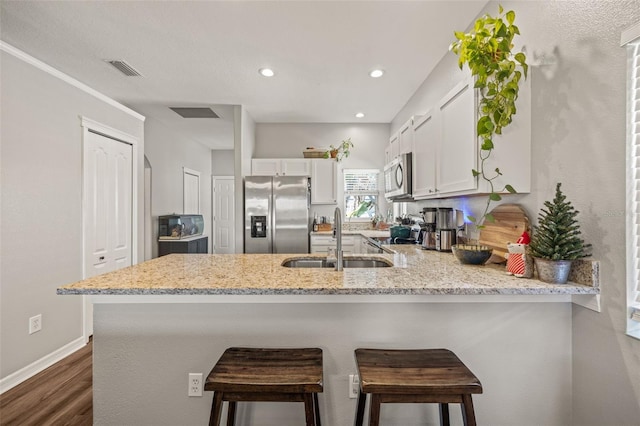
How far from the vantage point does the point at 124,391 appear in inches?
59.4

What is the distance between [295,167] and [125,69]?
7.94 ft

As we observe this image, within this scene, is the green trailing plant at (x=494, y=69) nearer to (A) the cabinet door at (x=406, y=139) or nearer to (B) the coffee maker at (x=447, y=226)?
(B) the coffee maker at (x=447, y=226)

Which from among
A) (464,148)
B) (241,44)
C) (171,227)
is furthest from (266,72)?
(171,227)

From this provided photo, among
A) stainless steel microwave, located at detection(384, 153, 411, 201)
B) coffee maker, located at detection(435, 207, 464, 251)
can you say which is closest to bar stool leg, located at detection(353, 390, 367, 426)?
coffee maker, located at detection(435, 207, 464, 251)

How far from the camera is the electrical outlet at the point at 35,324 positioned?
2.48m

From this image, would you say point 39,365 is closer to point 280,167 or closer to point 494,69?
point 280,167

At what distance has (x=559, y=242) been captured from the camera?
51.8 inches

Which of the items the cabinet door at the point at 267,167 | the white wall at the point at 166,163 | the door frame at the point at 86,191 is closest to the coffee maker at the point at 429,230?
the cabinet door at the point at 267,167

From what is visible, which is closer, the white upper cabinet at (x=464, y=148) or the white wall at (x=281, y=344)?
the white wall at (x=281, y=344)

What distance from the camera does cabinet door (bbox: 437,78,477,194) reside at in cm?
181

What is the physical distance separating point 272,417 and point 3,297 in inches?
88.9

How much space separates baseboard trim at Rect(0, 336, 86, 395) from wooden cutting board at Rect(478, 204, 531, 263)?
3494mm

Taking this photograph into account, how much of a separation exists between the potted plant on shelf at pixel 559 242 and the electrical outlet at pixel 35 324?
11.6 feet

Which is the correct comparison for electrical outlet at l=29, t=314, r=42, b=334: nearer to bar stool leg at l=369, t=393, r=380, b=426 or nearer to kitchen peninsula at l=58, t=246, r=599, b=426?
kitchen peninsula at l=58, t=246, r=599, b=426
